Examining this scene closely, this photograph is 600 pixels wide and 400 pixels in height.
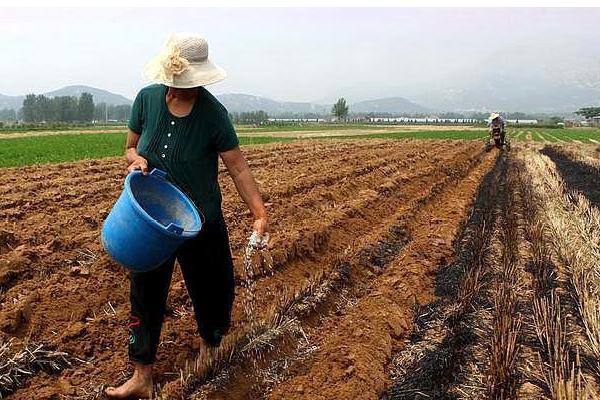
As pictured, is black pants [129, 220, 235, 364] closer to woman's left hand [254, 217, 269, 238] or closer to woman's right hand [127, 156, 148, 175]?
woman's left hand [254, 217, 269, 238]

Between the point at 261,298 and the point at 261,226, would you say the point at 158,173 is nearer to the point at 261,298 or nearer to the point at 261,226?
the point at 261,226

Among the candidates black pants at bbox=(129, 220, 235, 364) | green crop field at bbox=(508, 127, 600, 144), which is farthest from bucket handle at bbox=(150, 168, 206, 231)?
green crop field at bbox=(508, 127, 600, 144)

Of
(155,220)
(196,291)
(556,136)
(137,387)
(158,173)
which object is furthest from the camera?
(556,136)

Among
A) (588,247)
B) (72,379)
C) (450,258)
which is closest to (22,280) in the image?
(72,379)

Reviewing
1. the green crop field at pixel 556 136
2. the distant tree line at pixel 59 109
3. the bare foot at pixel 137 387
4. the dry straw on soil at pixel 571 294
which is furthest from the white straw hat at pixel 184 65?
the distant tree line at pixel 59 109

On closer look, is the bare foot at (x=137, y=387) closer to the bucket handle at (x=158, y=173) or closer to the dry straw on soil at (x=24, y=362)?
the dry straw on soil at (x=24, y=362)

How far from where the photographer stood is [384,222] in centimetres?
805

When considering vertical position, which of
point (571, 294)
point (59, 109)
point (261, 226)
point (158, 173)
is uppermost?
point (59, 109)

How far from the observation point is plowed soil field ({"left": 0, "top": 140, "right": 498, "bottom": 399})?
3.50 meters

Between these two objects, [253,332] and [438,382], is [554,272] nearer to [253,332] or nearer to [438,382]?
[438,382]

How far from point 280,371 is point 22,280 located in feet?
8.04

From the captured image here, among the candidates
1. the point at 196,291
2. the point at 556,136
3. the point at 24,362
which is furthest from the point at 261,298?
the point at 556,136

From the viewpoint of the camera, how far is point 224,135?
317 centimetres

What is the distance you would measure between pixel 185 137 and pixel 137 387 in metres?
1.40
